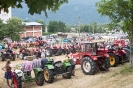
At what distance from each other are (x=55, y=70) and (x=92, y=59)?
7.11 ft

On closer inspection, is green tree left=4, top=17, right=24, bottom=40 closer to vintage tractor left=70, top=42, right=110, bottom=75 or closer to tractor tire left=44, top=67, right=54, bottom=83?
vintage tractor left=70, top=42, right=110, bottom=75

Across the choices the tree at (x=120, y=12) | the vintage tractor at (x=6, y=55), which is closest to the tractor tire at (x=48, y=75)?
the tree at (x=120, y=12)

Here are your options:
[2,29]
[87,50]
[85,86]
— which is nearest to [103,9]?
[87,50]

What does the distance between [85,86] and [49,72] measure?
1.76 metres

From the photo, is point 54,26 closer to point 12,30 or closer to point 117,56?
point 12,30

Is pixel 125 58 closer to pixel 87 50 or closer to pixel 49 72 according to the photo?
pixel 87 50

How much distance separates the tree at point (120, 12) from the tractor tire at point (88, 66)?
2209mm

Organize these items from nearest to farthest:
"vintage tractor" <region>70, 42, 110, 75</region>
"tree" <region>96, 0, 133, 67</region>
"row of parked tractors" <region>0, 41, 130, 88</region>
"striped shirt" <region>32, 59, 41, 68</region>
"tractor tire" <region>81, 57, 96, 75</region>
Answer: "row of parked tractors" <region>0, 41, 130, 88</region> < "striped shirt" <region>32, 59, 41, 68</region> < "tractor tire" <region>81, 57, 96, 75</region> < "vintage tractor" <region>70, 42, 110, 75</region> < "tree" <region>96, 0, 133, 67</region>

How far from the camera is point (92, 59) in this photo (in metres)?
12.4

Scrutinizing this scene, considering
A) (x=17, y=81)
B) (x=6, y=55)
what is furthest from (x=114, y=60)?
(x=6, y=55)

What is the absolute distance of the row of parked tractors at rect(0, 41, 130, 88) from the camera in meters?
10.8

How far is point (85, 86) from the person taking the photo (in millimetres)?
10648

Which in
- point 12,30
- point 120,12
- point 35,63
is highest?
point 12,30

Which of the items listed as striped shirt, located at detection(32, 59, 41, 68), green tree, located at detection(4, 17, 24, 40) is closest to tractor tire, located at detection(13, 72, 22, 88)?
striped shirt, located at detection(32, 59, 41, 68)
